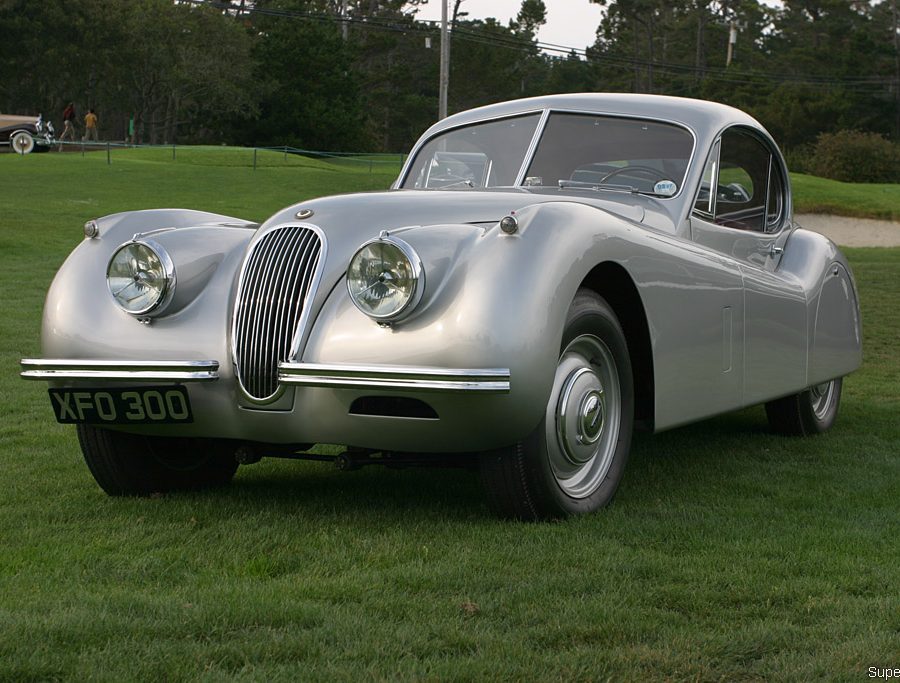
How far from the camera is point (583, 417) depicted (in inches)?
176

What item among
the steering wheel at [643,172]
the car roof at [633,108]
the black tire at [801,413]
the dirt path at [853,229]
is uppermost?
the car roof at [633,108]

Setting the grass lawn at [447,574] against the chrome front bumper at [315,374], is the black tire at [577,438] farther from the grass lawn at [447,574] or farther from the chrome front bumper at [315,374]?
the chrome front bumper at [315,374]

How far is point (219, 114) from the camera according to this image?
63094 mm

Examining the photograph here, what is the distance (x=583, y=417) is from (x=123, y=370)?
66.3 inches

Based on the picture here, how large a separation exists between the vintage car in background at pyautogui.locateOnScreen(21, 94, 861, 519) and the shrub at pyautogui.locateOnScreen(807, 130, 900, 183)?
4809 centimetres

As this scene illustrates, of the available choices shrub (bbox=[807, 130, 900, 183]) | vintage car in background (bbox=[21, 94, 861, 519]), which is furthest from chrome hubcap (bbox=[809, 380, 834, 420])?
shrub (bbox=[807, 130, 900, 183])

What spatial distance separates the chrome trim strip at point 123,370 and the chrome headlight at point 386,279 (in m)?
0.61

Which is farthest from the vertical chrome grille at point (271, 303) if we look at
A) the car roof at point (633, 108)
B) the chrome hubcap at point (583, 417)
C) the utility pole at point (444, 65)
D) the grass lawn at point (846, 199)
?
the utility pole at point (444, 65)

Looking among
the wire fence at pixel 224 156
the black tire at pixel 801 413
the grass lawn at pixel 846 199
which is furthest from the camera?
the wire fence at pixel 224 156

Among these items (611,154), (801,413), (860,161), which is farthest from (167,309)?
(860,161)

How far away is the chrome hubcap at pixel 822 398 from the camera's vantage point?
692 cm

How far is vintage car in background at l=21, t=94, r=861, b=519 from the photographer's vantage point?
4023 millimetres

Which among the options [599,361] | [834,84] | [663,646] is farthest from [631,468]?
[834,84]

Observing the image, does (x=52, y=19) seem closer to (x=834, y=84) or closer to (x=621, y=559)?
(x=834, y=84)
